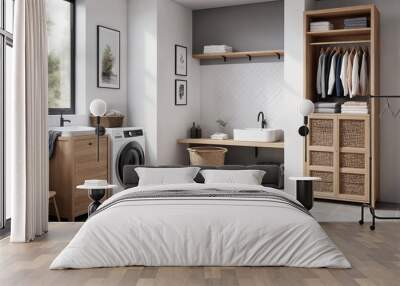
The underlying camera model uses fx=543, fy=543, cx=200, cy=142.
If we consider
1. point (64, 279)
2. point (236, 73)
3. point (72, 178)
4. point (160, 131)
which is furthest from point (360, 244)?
point (236, 73)

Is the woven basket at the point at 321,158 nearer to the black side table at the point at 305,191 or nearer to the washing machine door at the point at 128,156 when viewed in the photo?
the black side table at the point at 305,191

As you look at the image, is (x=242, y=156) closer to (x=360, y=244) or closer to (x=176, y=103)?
(x=176, y=103)

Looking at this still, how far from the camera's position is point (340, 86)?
22.5 feet

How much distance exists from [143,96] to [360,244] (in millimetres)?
3863

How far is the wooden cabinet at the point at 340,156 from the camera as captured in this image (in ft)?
21.6

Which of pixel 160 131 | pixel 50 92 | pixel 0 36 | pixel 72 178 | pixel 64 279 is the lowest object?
pixel 64 279

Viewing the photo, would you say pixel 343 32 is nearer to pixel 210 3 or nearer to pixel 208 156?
pixel 210 3

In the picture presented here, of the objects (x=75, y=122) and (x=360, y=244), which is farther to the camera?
(x=75, y=122)

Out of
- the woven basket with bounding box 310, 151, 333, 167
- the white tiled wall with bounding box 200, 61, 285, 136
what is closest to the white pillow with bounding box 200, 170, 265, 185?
the woven basket with bounding box 310, 151, 333, 167

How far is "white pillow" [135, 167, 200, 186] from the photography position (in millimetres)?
5301

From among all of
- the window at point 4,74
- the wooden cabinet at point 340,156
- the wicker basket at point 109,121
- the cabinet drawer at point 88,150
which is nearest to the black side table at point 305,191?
the wooden cabinet at point 340,156

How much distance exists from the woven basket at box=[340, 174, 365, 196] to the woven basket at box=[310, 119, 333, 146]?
46 centimetres

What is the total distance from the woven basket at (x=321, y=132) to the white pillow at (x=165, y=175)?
82.7 inches

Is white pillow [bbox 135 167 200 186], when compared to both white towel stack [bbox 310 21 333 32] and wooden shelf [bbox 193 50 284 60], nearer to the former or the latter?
white towel stack [bbox 310 21 333 32]
